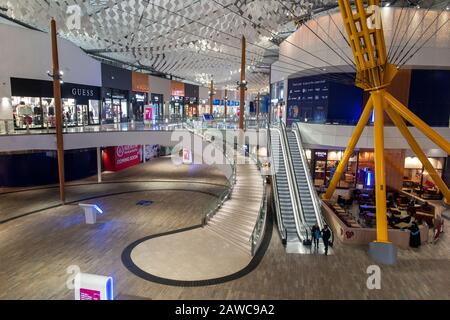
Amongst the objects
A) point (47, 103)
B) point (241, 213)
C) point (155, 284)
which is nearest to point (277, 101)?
point (47, 103)

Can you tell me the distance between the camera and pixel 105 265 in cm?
1068

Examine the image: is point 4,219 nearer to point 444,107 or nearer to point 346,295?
point 346,295

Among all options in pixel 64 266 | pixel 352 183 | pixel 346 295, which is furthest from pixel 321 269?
pixel 352 183

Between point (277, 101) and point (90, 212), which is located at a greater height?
point (277, 101)

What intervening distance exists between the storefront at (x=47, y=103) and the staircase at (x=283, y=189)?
1353 centimetres

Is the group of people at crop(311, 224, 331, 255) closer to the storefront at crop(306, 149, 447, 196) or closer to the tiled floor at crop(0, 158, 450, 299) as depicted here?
the tiled floor at crop(0, 158, 450, 299)

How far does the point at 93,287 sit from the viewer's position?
641cm

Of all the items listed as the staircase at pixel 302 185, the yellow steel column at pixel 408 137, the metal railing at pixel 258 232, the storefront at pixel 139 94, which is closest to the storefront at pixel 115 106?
the storefront at pixel 139 94

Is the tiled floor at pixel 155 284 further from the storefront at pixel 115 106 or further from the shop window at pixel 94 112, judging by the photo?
the storefront at pixel 115 106

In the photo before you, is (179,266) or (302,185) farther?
(302,185)

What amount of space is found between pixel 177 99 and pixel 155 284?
40.4 metres

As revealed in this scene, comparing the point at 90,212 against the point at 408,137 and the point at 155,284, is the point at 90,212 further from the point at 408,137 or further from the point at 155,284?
the point at 408,137

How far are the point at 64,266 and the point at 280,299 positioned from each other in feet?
21.5

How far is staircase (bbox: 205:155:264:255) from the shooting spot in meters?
12.9
